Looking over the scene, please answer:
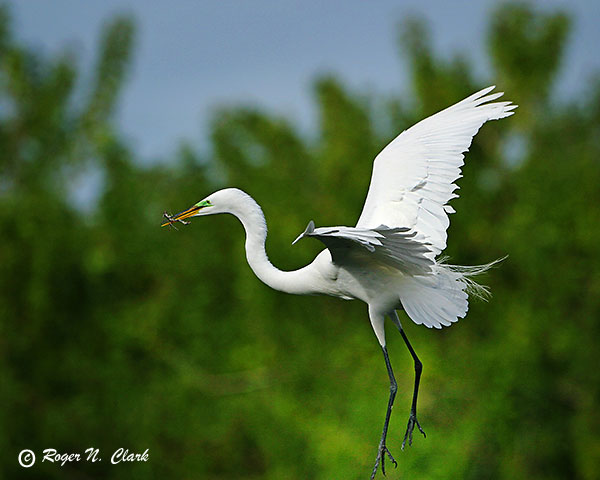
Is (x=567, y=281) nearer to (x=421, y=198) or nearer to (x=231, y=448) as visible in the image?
(x=231, y=448)

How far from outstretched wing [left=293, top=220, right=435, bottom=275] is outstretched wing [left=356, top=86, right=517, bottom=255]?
0.25 m

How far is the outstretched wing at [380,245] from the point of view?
8.00 ft

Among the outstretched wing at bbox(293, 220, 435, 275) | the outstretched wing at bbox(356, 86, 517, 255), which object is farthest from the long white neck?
the outstretched wing at bbox(356, 86, 517, 255)

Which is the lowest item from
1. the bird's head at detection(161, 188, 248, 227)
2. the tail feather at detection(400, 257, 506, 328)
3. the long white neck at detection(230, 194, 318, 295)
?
the tail feather at detection(400, 257, 506, 328)

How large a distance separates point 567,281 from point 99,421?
25.4 ft

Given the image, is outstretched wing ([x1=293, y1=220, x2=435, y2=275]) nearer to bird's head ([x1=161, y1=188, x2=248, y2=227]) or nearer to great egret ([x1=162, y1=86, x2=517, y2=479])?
great egret ([x1=162, y1=86, x2=517, y2=479])

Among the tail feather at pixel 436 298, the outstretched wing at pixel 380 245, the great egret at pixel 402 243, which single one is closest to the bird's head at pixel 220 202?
the great egret at pixel 402 243

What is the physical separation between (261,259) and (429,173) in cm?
76

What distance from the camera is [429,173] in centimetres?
330

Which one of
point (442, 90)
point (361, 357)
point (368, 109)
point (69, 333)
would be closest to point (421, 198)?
point (361, 357)

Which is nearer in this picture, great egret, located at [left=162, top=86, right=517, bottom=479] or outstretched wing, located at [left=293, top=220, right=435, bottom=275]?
outstretched wing, located at [left=293, top=220, right=435, bottom=275]

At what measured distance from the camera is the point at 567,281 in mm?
11531

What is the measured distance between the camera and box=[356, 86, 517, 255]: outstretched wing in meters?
3.19

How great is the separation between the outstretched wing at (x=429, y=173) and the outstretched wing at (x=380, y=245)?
0.25 metres
